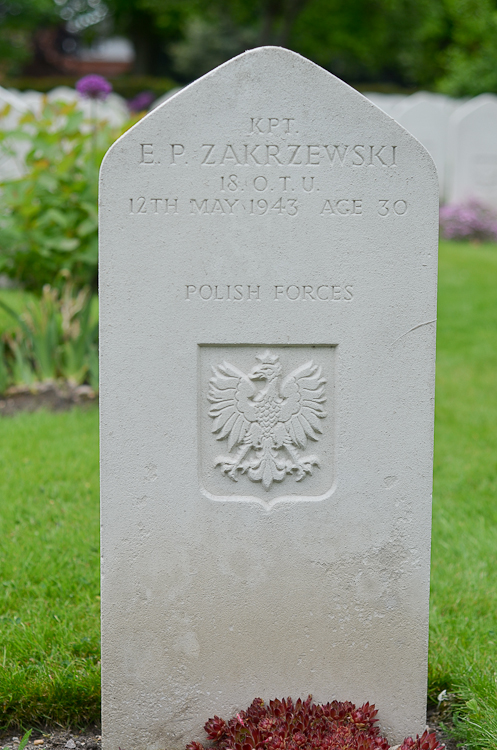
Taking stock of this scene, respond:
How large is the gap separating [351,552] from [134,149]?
127 cm

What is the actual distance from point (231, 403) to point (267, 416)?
12 cm

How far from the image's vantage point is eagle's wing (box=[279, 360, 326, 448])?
2.18 m

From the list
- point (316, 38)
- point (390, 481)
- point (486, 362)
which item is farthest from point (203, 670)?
point (316, 38)

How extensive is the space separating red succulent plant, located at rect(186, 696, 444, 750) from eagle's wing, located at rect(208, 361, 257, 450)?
75 cm

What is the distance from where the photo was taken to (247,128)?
6.82ft

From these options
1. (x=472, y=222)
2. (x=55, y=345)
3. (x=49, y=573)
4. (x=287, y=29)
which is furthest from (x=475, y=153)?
(x=49, y=573)

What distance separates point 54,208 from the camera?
5.37 metres

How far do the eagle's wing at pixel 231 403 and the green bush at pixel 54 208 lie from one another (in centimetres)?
329

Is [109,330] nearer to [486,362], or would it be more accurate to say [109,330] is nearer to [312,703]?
[312,703]

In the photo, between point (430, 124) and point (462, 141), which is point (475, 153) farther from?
point (430, 124)

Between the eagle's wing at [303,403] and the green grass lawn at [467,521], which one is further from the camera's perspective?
the green grass lawn at [467,521]

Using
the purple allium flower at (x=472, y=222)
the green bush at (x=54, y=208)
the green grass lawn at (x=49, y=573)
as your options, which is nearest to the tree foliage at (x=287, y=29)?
the purple allium flower at (x=472, y=222)

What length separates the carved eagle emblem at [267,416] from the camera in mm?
2180

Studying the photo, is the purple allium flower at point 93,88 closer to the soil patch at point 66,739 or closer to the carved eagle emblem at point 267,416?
the carved eagle emblem at point 267,416
